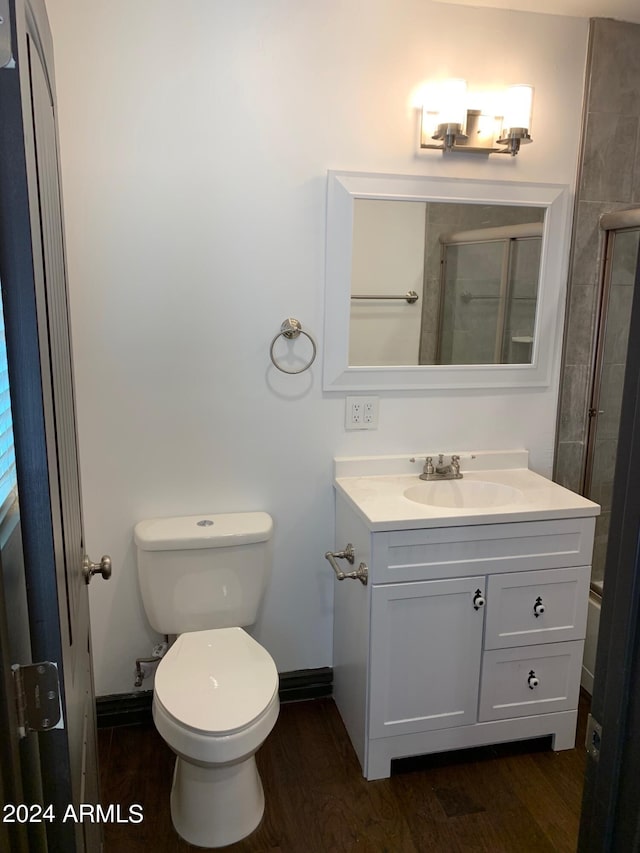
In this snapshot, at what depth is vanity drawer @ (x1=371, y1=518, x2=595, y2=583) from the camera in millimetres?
1899

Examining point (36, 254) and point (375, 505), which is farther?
point (375, 505)

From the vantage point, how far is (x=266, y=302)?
214cm

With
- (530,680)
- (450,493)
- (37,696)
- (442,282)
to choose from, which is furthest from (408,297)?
(37,696)

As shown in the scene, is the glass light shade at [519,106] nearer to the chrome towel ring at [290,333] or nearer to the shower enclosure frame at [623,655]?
the chrome towel ring at [290,333]

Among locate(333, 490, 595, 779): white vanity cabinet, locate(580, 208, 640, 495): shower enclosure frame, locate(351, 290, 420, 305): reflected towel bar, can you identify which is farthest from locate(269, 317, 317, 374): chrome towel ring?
locate(580, 208, 640, 495): shower enclosure frame

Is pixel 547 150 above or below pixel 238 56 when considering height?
below

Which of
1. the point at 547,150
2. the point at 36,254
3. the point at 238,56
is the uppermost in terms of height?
the point at 238,56

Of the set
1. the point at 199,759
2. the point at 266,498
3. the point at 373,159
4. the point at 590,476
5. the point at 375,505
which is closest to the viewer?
the point at 199,759

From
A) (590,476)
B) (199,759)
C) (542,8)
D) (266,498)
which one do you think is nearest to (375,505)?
(266,498)

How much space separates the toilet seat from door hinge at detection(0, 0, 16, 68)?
4.91 ft

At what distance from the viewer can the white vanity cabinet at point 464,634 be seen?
1.93 m

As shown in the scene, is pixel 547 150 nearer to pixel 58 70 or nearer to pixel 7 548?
pixel 58 70

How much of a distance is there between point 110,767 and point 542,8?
9.49 feet

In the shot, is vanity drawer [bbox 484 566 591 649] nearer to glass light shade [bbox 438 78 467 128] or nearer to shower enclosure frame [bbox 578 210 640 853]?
shower enclosure frame [bbox 578 210 640 853]
